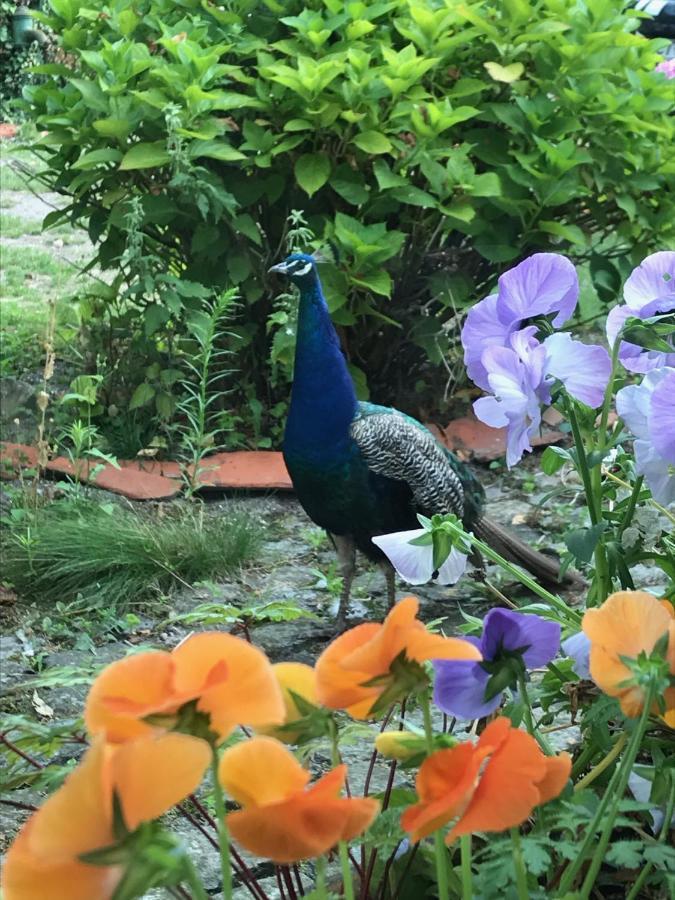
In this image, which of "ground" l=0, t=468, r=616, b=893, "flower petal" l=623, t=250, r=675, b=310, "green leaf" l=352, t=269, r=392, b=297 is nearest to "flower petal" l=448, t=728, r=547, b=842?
"flower petal" l=623, t=250, r=675, b=310

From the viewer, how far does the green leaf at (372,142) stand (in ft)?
12.1

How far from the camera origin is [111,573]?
3229 mm

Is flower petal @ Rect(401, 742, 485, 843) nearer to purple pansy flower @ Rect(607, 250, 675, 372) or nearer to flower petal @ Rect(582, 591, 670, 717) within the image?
flower petal @ Rect(582, 591, 670, 717)

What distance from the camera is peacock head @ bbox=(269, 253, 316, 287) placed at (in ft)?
9.71

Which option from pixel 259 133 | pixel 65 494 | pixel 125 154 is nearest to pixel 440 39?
pixel 259 133

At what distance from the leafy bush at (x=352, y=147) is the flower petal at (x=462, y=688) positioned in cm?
304

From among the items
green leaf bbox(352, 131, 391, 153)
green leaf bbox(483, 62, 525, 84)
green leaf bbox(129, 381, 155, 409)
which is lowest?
green leaf bbox(129, 381, 155, 409)

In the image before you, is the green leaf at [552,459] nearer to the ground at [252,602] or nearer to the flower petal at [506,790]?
the flower petal at [506,790]

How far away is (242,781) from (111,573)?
275cm

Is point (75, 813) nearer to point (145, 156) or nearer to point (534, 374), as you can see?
point (534, 374)

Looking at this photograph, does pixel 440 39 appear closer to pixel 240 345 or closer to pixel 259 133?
pixel 259 133

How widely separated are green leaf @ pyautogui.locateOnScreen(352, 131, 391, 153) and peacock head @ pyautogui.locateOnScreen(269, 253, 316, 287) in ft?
2.72

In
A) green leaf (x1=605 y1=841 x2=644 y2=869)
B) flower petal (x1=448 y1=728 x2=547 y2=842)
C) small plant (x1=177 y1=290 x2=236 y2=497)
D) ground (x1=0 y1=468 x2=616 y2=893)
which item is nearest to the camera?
flower petal (x1=448 y1=728 x2=547 y2=842)

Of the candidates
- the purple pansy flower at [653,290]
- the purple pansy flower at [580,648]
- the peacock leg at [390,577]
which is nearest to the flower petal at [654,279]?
the purple pansy flower at [653,290]
